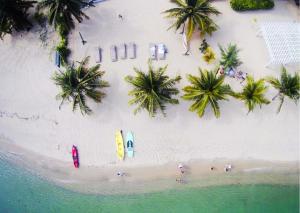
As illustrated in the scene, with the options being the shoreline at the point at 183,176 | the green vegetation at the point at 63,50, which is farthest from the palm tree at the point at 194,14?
the shoreline at the point at 183,176

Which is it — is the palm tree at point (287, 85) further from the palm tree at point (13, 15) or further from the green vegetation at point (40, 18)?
the palm tree at point (13, 15)

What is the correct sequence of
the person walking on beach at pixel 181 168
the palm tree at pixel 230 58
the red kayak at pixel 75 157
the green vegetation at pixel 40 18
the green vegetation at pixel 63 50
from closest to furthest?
1. the person walking on beach at pixel 181 168
2. the red kayak at pixel 75 157
3. the palm tree at pixel 230 58
4. the green vegetation at pixel 63 50
5. the green vegetation at pixel 40 18

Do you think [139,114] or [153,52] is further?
[153,52]

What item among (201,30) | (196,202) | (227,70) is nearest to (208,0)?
(201,30)

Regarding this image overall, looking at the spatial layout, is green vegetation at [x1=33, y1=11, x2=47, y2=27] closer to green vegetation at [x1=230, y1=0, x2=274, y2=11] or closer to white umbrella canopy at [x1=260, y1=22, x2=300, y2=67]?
green vegetation at [x1=230, y1=0, x2=274, y2=11]

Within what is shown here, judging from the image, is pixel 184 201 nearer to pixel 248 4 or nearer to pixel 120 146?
pixel 120 146

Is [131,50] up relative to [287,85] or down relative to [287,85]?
up

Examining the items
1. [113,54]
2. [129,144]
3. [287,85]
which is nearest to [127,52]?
[113,54]
